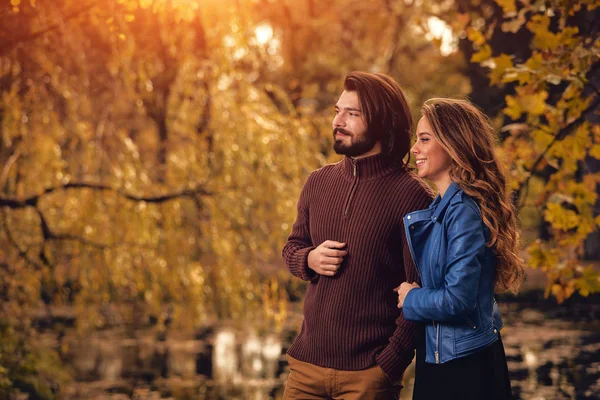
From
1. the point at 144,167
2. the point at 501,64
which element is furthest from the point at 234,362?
the point at 501,64

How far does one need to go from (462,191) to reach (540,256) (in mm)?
2257

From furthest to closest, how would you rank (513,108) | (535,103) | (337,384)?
(513,108), (535,103), (337,384)

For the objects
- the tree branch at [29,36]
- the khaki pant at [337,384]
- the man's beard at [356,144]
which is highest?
the tree branch at [29,36]

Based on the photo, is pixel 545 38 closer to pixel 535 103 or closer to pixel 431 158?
pixel 535 103

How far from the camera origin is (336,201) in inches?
125

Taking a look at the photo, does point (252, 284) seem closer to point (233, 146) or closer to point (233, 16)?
point (233, 146)

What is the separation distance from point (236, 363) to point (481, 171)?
8918mm

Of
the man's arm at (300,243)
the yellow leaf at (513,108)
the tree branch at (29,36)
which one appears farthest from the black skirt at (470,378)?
the tree branch at (29,36)

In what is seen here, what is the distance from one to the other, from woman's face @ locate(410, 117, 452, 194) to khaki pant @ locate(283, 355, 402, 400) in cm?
60

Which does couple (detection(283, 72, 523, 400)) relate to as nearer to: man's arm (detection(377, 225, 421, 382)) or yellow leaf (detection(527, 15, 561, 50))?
man's arm (detection(377, 225, 421, 382))

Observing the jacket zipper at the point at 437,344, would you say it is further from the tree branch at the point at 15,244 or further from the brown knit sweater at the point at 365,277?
the tree branch at the point at 15,244

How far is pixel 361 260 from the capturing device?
3.06 metres

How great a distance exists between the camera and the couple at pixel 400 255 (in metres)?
2.72

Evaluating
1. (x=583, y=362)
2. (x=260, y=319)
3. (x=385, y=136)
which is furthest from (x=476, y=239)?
(x=260, y=319)
